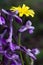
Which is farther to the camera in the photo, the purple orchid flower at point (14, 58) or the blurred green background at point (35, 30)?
the blurred green background at point (35, 30)

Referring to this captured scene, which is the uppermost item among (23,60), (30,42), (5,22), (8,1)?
(5,22)

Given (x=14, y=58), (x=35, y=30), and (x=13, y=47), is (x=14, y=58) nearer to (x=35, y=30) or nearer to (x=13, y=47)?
(x=13, y=47)

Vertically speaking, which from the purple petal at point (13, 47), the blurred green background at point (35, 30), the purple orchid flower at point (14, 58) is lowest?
the blurred green background at point (35, 30)

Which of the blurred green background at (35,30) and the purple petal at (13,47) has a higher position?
the purple petal at (13,47)

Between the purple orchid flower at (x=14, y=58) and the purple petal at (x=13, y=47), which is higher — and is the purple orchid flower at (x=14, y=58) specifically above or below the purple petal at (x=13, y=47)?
below

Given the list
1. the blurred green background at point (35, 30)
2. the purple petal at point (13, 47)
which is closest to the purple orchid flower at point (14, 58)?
the purple petal at point (13, 47)

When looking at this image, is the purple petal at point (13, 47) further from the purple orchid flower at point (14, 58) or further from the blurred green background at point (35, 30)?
the blurred green background at point (35, 30)

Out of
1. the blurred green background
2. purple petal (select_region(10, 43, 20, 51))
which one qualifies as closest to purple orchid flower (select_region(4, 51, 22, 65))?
purple petal (select_region(10, 43, 20, 51))

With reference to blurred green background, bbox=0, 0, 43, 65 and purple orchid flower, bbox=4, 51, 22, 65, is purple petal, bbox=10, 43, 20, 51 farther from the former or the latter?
blurred green background, bbox=0, 0, 43, 65

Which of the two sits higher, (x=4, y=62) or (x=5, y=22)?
(x=5, y=22)

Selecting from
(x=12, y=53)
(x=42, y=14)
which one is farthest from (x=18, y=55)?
(x=42, y=14)

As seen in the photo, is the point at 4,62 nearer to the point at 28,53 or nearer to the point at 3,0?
the point at 28,53
